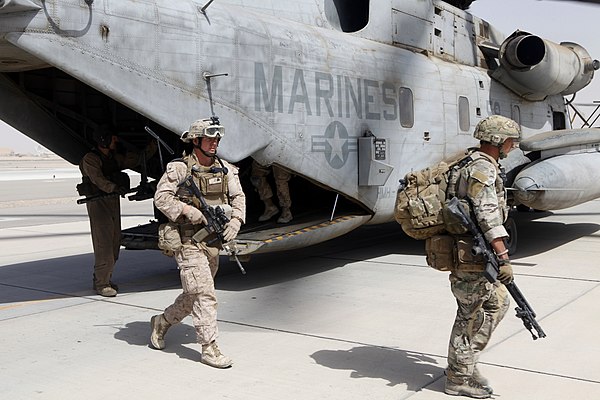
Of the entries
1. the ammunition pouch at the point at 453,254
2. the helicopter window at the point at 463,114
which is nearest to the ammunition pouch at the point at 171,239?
the ammunition pouch at the point at 453,254

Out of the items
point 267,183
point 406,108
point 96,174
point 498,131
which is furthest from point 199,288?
point 406,108

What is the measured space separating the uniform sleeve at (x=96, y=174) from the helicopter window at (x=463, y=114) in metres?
4.94

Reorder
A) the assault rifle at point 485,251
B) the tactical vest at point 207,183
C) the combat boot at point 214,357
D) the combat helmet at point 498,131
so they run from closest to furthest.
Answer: the assault rifle at point 485,251, the combat helmet at point 498,131, the combat boot at point 214,357, the tactical vest at point 207,183

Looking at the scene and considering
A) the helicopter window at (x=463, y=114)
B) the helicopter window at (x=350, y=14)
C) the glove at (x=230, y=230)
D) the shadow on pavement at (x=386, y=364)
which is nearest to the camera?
the shadow on pavement at (x=386, y=364)

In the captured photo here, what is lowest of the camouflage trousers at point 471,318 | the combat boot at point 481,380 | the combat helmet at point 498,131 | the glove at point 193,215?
the combat boot at point 481,380

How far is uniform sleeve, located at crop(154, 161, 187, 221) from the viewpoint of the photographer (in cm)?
479

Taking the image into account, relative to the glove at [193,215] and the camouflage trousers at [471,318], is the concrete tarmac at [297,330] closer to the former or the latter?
the camouflage trousers at [471,318]

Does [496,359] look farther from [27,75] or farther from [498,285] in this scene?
[27,75]

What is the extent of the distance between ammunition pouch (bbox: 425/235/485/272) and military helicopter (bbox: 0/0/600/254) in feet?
8.74

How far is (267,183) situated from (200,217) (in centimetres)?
322

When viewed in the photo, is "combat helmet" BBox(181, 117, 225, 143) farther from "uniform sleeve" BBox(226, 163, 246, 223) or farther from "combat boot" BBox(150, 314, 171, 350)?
"combat boot" BBox(150, 314, 171, 350)

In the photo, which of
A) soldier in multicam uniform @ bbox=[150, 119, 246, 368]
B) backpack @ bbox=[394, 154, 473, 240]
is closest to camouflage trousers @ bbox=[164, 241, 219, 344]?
soldier in multicam uniform @ bbox=[150, 119, 246, 368]

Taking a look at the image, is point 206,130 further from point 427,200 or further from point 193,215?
point 427,200

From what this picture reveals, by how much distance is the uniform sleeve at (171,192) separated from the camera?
4.79 metres
